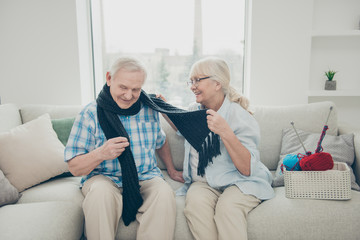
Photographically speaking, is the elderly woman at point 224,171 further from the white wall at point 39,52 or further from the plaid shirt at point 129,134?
the white wall at point 39,52

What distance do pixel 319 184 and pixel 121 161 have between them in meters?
1.04

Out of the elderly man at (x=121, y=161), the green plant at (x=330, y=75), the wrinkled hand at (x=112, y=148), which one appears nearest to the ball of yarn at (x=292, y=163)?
the elderly man at (x=121, y=161)

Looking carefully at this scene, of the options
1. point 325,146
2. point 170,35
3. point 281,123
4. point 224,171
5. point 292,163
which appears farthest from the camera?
point 170,35

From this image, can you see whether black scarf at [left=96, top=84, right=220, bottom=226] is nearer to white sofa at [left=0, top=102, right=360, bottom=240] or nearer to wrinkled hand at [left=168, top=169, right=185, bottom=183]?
white sofa at [left=0, top=102, right=360, bottom=240]

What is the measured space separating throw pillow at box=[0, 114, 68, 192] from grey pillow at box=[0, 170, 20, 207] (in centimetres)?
9

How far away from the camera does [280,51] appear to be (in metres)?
2.37

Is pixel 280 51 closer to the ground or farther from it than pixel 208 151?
farther from it

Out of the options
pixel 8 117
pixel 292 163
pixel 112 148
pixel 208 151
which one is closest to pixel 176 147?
pixel 208 151

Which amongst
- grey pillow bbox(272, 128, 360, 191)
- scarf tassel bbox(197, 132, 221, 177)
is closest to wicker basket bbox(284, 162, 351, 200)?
grey pillow bbox(272, 128, 360, 191)

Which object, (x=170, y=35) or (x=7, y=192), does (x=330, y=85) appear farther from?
(x=7, y=192)

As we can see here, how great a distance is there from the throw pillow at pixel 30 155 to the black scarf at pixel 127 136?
1.58ft

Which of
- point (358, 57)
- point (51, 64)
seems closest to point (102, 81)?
point (51, 64)

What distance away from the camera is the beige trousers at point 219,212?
1.30m

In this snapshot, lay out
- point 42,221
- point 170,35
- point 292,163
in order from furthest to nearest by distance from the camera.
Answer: point 170,35 < point 292,163 < point 42,221
